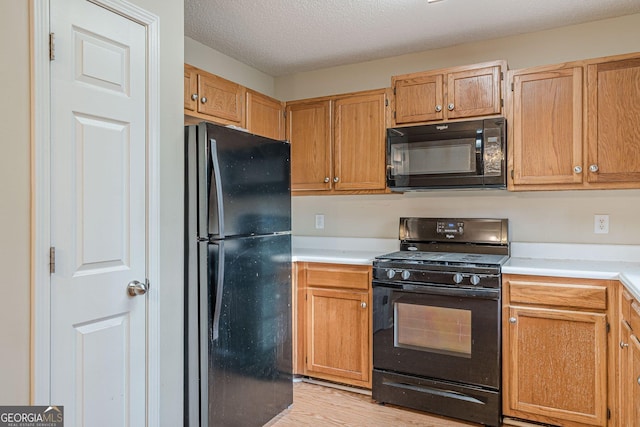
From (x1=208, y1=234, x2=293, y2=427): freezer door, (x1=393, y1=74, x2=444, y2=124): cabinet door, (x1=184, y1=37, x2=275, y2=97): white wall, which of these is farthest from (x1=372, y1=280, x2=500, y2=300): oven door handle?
(x1=184, y1=37, x2=275, y2=97): white wall

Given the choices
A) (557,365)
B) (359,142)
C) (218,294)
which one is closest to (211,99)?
(359,142)

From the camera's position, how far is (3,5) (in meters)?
1.34

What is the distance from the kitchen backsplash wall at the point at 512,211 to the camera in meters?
2.66

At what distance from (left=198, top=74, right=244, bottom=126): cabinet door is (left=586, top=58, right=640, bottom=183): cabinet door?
2181 millimetres

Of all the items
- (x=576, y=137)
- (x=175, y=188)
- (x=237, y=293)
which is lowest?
(x=237, y=293)

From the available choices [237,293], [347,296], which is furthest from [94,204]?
[347,296]

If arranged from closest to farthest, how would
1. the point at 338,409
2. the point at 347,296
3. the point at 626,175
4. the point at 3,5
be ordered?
1. the point at 3,5
2. the point at 626,175
3. the point at 338,409
4. the point at 347,296

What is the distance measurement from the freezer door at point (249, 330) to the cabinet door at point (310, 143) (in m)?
0.86

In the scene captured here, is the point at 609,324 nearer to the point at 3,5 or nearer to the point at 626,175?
the point at 626,175

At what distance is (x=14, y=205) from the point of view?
1367 millimetres

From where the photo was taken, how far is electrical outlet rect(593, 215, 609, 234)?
8.79 feet

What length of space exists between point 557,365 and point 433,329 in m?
0.66

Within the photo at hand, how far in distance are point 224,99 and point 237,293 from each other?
1.37 metres

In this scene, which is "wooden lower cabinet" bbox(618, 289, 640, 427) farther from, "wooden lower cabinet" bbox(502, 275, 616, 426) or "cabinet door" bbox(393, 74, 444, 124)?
"cabinet door" bbox(393, 74, 444, 124)
